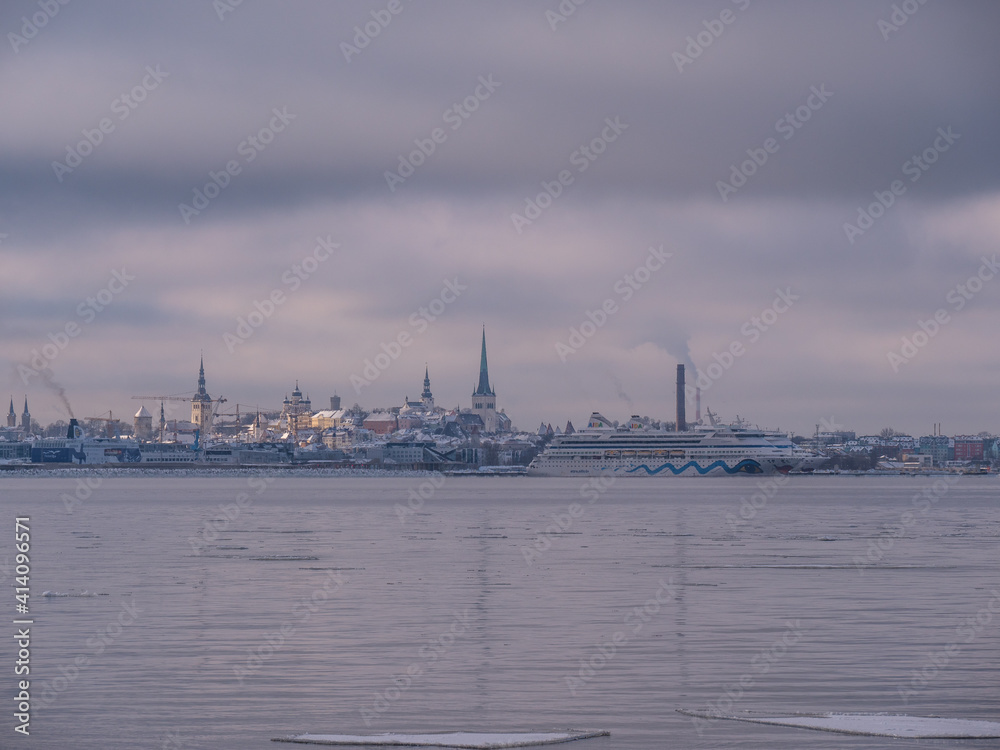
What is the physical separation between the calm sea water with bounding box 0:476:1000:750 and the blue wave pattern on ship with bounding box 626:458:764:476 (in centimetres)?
12303

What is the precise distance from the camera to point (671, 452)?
557 ft

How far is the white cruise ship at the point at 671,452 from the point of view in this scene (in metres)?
166

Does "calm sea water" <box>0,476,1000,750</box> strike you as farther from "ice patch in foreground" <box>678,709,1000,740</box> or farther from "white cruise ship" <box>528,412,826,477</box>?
"white cruise ship" <box>528,412,826,477</box>

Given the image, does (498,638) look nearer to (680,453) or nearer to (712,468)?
(712,468)

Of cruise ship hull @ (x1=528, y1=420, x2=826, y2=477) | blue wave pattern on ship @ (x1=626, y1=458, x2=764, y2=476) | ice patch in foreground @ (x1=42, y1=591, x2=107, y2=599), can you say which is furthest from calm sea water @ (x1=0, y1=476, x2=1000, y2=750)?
cruise ship hull @ (x1=528, y1=420, x2=826, y2=477)

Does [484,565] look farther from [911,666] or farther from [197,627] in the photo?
[911,666]

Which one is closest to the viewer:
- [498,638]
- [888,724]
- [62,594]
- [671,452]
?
[888,724]

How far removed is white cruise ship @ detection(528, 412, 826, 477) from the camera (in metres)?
166

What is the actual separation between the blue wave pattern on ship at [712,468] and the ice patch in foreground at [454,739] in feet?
504

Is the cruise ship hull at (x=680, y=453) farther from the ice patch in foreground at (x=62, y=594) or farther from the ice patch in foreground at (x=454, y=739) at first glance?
the ice patch in foreground at (x=454, y=739)

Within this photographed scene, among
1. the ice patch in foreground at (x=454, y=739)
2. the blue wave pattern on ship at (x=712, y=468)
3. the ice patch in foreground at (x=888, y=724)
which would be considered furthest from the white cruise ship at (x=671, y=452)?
the ice patch in foreground at (x=454, y=739)

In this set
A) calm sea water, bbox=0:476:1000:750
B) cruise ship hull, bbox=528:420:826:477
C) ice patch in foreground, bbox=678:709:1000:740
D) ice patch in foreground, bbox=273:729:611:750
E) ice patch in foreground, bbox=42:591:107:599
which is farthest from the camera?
cruise ship hull, bbox=528:420:826:477

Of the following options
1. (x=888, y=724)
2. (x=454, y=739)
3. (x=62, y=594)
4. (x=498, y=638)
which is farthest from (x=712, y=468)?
(x=454, y=739)

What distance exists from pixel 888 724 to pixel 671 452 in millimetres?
156622
